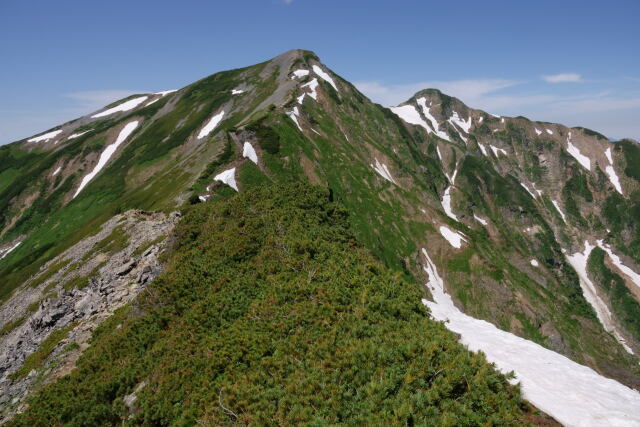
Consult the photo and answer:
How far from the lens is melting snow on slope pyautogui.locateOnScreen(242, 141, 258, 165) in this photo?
210 feet

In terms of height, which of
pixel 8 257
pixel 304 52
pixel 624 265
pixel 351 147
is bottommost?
pixel 624 265

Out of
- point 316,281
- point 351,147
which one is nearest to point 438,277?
point 351,147

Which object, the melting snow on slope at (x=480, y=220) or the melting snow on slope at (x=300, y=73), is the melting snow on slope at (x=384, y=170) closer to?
the melting snow on slope at (x=300, y=73)

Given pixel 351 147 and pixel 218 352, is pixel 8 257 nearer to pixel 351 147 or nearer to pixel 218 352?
pixel 351 147

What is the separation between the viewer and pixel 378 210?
83.6 meters

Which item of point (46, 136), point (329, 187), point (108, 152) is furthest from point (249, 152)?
point (46, 136)

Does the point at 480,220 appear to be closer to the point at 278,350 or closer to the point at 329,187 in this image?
the point at 329,187

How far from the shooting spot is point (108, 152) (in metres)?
137

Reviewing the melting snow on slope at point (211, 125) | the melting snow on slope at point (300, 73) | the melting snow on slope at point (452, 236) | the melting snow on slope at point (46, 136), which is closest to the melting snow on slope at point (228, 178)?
the melting snow on slope at point (452, 236)

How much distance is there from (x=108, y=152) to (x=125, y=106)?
188 feet

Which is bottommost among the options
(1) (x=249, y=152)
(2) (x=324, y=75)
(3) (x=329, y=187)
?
(3) (x=329, y=187)

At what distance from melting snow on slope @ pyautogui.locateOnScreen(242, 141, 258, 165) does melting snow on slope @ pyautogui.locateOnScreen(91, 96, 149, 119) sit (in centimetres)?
14158

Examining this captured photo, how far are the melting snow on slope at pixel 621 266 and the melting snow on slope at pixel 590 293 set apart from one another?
21.0 ft

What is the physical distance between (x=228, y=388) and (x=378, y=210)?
240ft
